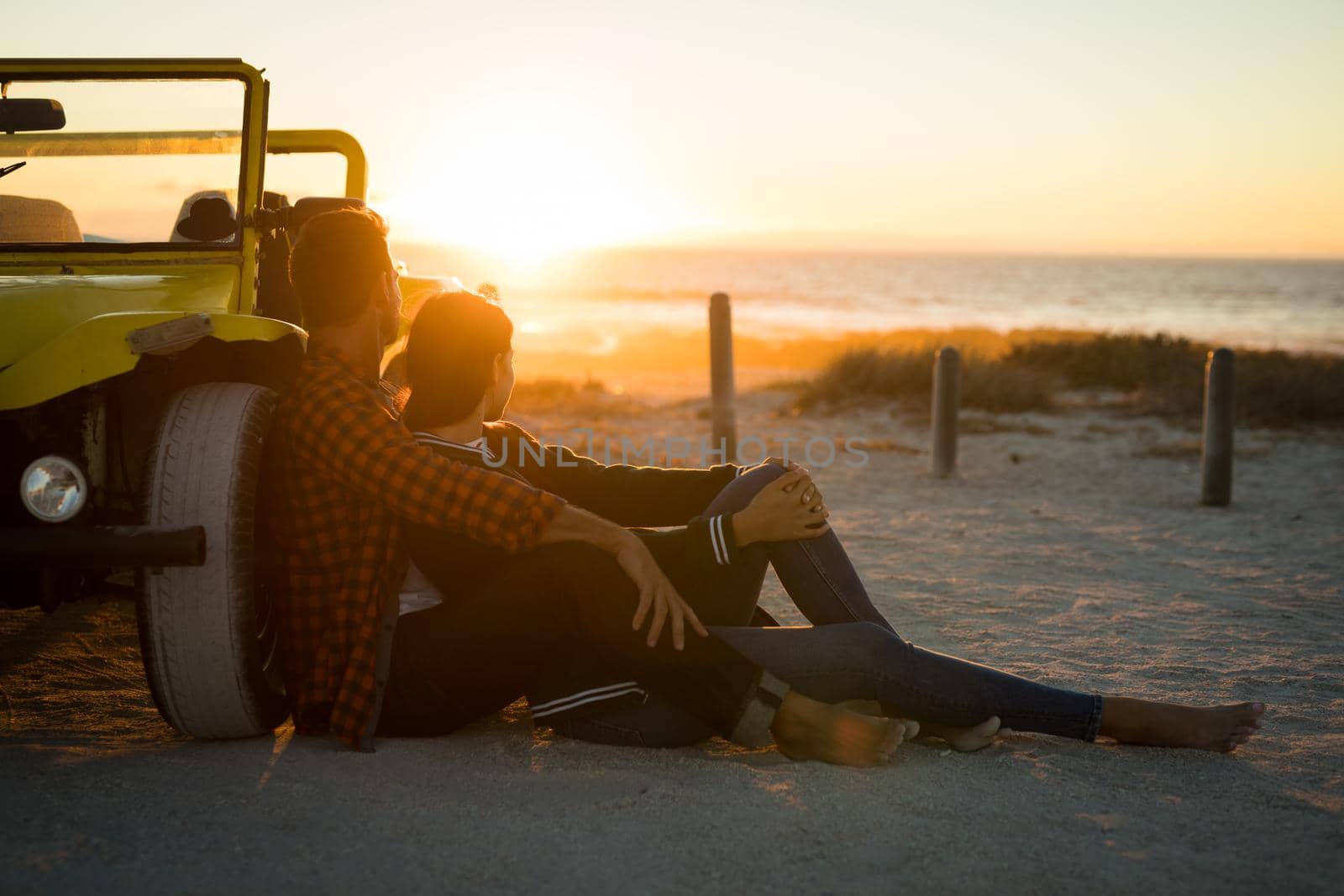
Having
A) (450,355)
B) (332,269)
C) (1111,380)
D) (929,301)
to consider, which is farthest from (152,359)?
(929,301)

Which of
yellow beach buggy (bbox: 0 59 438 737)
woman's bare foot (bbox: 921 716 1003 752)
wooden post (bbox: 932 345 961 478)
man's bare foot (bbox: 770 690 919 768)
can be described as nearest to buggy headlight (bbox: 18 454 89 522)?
yellow beach buggy (bbox: 0 59 438 737)

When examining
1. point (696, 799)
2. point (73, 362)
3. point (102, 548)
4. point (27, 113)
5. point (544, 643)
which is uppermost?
point (27, 113)

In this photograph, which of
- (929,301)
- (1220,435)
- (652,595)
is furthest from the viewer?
(929,301)

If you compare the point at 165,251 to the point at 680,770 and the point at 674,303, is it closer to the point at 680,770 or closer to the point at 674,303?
the point at 680,770

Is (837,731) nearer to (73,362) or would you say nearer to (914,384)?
(73,362)

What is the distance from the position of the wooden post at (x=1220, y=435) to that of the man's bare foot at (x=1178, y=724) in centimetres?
524

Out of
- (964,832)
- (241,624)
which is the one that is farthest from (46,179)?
(964,832)

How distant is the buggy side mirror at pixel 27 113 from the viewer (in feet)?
14.7

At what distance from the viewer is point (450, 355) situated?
10.8 feet

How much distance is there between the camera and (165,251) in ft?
13.9

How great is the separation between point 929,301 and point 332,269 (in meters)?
62.9

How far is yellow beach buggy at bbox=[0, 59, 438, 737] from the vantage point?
9.60 feet

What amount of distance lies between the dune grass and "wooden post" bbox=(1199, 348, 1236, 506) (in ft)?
14.3

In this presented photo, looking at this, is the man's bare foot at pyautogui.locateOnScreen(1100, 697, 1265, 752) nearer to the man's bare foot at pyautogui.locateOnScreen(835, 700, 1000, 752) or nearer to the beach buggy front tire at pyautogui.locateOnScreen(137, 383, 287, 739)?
the man's bare foot at pyautogui.locateOnScreen(835, 700, 1000, 752)
